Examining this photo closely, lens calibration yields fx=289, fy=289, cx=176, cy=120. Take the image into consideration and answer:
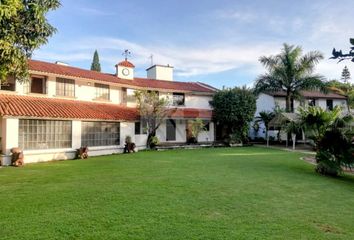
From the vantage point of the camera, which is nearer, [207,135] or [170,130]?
[170,130]

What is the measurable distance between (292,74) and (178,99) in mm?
14457

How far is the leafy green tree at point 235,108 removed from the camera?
109ft

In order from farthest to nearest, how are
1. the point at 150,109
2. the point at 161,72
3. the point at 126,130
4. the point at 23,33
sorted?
the point at 161,72, the point at 150,109, the point at 126,130, the point at 23,33

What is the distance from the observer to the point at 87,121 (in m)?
23.1

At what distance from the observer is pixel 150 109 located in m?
27.9

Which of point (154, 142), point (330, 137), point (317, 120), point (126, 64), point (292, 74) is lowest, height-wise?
point (154, 142)

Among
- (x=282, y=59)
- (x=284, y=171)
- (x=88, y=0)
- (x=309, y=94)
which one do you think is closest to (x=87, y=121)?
(x=88, y=0)

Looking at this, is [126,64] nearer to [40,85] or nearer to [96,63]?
[40,85]

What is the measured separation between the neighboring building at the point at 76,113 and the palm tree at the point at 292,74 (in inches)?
365

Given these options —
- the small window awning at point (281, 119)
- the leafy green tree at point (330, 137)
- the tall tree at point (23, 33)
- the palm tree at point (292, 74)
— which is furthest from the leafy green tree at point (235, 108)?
the tall tree at point (23, 33)

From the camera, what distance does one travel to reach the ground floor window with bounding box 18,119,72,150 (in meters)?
19.4

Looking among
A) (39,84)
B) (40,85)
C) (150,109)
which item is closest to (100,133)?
(150,109)

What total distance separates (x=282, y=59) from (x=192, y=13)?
1864 cm

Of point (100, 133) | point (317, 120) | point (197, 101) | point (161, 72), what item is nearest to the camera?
point (317, 120)
